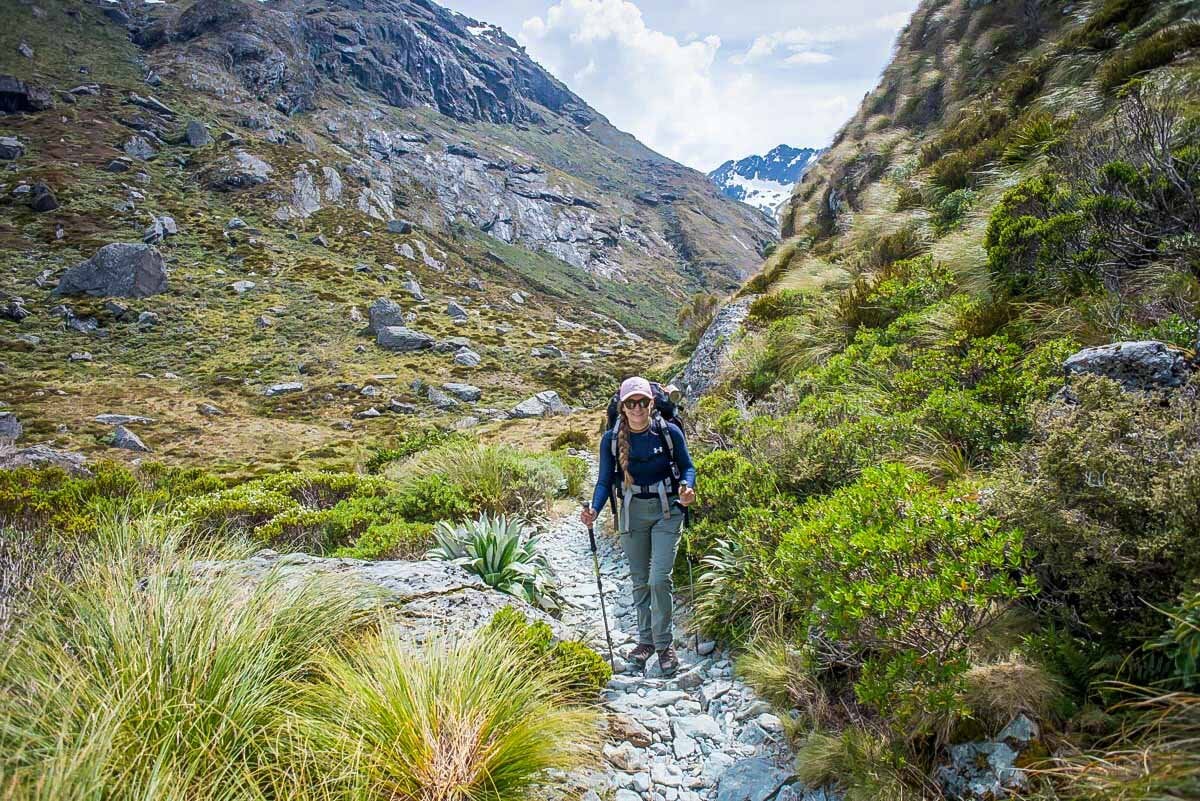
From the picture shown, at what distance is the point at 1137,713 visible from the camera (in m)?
1.98

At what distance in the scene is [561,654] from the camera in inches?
162

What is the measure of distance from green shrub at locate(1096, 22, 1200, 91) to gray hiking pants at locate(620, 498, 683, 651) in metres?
10.1

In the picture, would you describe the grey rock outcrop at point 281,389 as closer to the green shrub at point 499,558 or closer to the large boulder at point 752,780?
the green shrub at point 499,558

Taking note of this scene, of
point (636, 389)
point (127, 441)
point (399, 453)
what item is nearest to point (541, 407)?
point (399, 453)

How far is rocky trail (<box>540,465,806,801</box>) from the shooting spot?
124 inches

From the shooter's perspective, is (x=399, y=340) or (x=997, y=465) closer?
(x=997, y=465)

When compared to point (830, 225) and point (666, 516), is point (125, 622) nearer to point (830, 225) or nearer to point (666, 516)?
point (666, 516)

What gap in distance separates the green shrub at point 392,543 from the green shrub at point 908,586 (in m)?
5.24

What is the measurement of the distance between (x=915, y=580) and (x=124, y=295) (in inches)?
2149

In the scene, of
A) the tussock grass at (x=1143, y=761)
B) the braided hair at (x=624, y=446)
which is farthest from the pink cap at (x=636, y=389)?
the tussock grass at (x=1143, y=761)

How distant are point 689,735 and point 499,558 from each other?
301 cm

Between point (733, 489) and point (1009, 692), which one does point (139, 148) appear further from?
point (1009, 692)

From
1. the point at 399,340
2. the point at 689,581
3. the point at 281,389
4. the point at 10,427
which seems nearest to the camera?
the point at 689,581

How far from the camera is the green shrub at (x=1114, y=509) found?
211 cm
